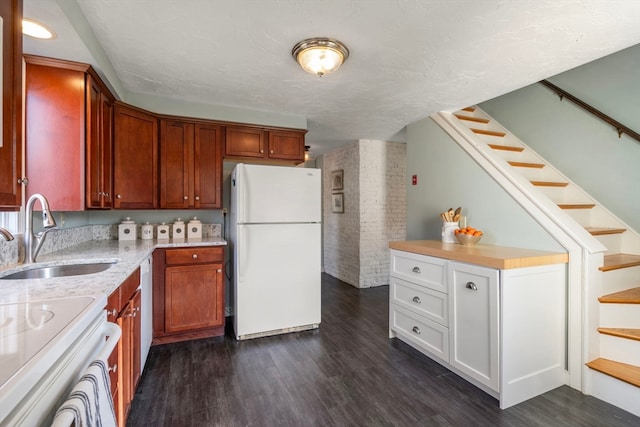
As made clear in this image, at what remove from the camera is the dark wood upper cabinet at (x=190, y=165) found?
2.91 metres

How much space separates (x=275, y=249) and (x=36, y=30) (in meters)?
2.15

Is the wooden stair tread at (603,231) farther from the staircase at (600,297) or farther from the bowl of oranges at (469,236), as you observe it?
the bowl of oranges at (469,236)

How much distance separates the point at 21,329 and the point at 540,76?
3319mm

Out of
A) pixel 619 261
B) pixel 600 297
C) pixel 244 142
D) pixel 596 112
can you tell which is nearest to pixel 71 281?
pixel 244 142

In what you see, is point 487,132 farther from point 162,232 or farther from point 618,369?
point 162,232

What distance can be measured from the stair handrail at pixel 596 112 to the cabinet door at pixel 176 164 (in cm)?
367

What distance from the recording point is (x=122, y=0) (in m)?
1.55

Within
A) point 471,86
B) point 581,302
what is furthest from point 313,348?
point 471,86

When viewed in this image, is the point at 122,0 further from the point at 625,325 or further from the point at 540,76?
the point at 625,325

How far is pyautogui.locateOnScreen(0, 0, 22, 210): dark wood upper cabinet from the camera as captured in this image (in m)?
1.07

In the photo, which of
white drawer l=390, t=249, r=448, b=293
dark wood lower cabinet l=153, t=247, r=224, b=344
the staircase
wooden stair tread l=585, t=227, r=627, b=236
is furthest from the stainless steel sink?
wooden stair tread l=585, t=227, r=627, b=236

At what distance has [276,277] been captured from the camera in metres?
2.90

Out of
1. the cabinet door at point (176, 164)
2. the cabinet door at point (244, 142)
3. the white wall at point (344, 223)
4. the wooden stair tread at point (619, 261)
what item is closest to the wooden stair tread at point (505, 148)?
the wooden stair tread at point (619, 261)

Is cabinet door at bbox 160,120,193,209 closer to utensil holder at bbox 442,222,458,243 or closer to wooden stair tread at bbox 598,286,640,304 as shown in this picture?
utensil holder at bbox 442,222,458,243
